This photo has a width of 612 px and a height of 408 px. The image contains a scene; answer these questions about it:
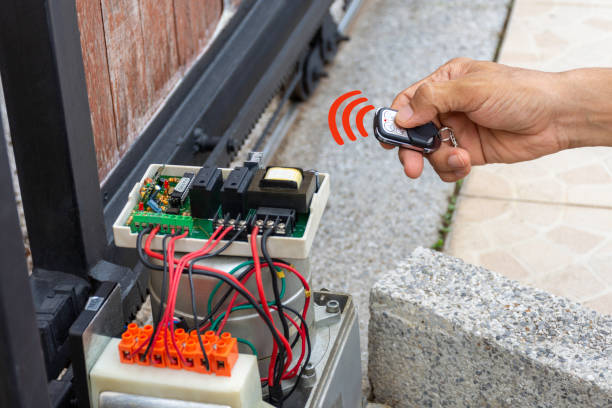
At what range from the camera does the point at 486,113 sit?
180 cm

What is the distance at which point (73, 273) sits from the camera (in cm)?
162

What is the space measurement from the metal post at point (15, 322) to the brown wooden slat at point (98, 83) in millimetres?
882

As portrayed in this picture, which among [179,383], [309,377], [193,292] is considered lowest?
[309,377]

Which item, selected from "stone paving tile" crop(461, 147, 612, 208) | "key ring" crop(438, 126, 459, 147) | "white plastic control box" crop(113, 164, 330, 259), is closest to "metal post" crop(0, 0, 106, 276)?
"white plastic control box" crop(113, 164, 330, 259)

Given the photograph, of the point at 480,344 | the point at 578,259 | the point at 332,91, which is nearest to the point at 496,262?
the point at 578,259

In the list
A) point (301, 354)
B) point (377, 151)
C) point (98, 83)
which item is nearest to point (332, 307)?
point (301, 354)

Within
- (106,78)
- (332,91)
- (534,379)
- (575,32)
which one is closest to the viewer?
(534,379)

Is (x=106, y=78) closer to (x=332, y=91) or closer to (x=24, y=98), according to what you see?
(x=24, y=98)

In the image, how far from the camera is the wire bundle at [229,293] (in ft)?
4.29

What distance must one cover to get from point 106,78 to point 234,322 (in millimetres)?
910

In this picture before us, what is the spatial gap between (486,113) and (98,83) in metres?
0.99

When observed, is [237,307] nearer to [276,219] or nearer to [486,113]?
[276,219]

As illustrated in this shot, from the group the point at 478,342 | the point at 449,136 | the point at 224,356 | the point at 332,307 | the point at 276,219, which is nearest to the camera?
the point at 224,356

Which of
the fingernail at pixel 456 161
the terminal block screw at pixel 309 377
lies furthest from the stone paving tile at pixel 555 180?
the terminal block screw at pixel 309 377
